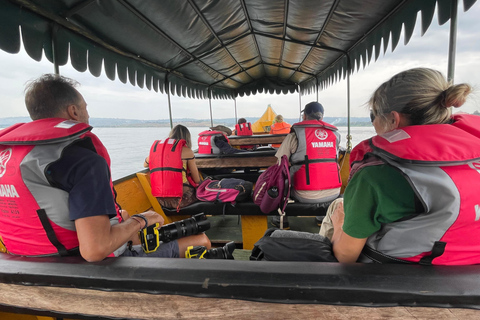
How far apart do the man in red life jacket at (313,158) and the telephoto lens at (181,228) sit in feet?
3.74

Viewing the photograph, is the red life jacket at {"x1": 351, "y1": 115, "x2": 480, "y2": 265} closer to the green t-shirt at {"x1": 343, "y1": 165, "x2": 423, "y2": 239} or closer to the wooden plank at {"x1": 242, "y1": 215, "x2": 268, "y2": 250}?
the green t-shirt at {"x1": 343, "y1": 165, "x2": 423, "y2": 239}

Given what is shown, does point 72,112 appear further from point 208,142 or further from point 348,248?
point 208,142

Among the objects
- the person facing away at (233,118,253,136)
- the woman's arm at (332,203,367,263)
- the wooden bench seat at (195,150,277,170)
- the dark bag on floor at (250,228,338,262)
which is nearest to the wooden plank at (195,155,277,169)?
the wooden bench seat at (195,150,277,170)

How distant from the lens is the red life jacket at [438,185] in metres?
0.76

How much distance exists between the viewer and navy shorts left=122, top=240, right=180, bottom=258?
1.50 m

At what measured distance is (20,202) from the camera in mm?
1026

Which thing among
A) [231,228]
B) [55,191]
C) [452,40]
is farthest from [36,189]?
[452,40]

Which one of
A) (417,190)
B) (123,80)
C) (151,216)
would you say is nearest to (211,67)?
(123,80)

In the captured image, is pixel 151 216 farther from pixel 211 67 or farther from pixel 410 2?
pixel 211 67

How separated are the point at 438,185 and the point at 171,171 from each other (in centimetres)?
219

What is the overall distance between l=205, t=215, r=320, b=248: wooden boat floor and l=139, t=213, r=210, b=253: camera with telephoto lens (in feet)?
3.57

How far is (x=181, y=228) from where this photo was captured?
166 cm

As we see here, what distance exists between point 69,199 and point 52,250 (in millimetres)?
314

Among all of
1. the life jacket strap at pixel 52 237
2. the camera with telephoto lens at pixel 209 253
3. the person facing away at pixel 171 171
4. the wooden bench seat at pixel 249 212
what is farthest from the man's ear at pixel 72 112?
the wooden bench seat at pixel 249 212
